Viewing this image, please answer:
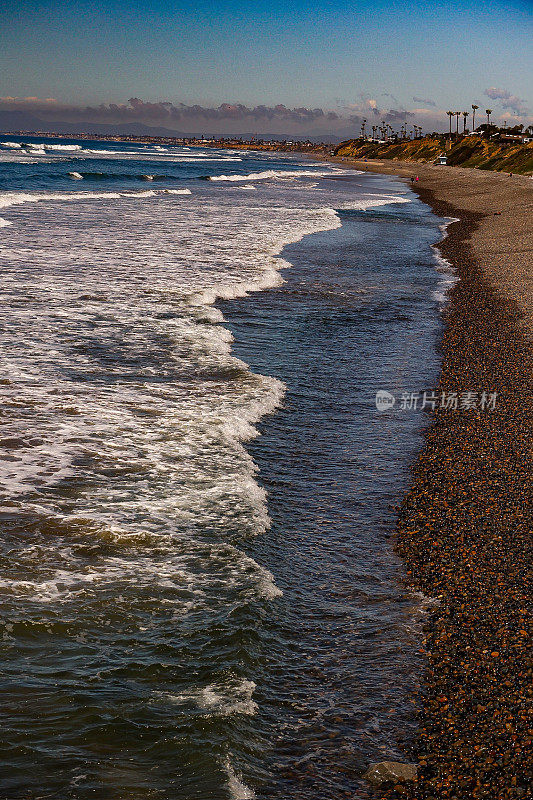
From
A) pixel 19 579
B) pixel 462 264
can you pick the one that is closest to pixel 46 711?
pixel 19 579

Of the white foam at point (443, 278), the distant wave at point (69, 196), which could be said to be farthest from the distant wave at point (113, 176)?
the white foam at point (443, 278)

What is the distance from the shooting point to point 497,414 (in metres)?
9.84

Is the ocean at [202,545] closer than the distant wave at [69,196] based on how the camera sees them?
Yes

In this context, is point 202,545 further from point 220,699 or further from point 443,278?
point 443,278

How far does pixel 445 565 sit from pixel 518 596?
2.38 feet

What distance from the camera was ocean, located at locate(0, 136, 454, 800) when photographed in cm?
414

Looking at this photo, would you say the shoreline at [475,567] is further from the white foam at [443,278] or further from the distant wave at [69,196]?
the distant wave at [69,196]

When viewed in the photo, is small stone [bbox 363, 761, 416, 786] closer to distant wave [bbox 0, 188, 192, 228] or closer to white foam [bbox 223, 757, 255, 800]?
white foam [bbox 223, 757, 255, 800]

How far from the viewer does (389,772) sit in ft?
13.0

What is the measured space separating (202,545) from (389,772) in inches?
111

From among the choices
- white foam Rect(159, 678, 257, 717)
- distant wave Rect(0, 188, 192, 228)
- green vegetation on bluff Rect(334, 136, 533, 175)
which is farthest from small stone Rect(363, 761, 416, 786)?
green vegetation on bluff Rect(334, 136, 533, 175)

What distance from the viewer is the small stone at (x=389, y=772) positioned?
3.92 meters

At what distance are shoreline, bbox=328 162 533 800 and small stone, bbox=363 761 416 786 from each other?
0.20 feet

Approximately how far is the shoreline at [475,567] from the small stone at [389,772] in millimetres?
61
